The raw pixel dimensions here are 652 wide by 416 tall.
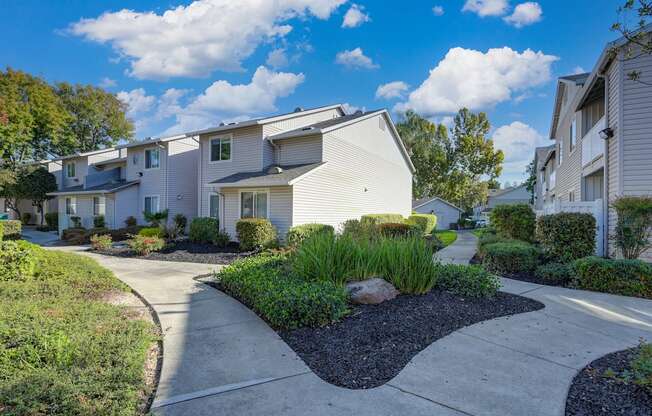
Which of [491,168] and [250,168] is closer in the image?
[250,168]

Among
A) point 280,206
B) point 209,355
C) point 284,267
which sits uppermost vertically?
point 280,206

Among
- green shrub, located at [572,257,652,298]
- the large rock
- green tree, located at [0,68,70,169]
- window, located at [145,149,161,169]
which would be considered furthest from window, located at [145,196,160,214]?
green shrub, located at [572,257,652,298]

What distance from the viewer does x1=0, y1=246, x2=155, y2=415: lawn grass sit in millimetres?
2648

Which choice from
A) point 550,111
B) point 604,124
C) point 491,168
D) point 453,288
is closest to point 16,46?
point 453,288

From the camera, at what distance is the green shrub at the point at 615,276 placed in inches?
254

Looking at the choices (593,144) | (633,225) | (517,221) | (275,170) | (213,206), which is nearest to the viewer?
(633,225)

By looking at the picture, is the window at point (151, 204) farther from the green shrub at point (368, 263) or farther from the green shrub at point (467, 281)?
the green shrub at point (467, 281)

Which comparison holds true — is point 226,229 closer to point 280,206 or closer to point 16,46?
point 280,206

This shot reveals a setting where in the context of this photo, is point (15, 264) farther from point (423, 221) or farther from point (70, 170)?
point (70, 170)

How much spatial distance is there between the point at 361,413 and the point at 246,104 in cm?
2108

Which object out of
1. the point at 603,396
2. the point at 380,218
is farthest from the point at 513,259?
the point at 380,218

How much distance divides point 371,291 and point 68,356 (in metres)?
4.00

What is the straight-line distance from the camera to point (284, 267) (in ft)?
23.0

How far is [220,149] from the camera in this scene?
1723 centimetres
